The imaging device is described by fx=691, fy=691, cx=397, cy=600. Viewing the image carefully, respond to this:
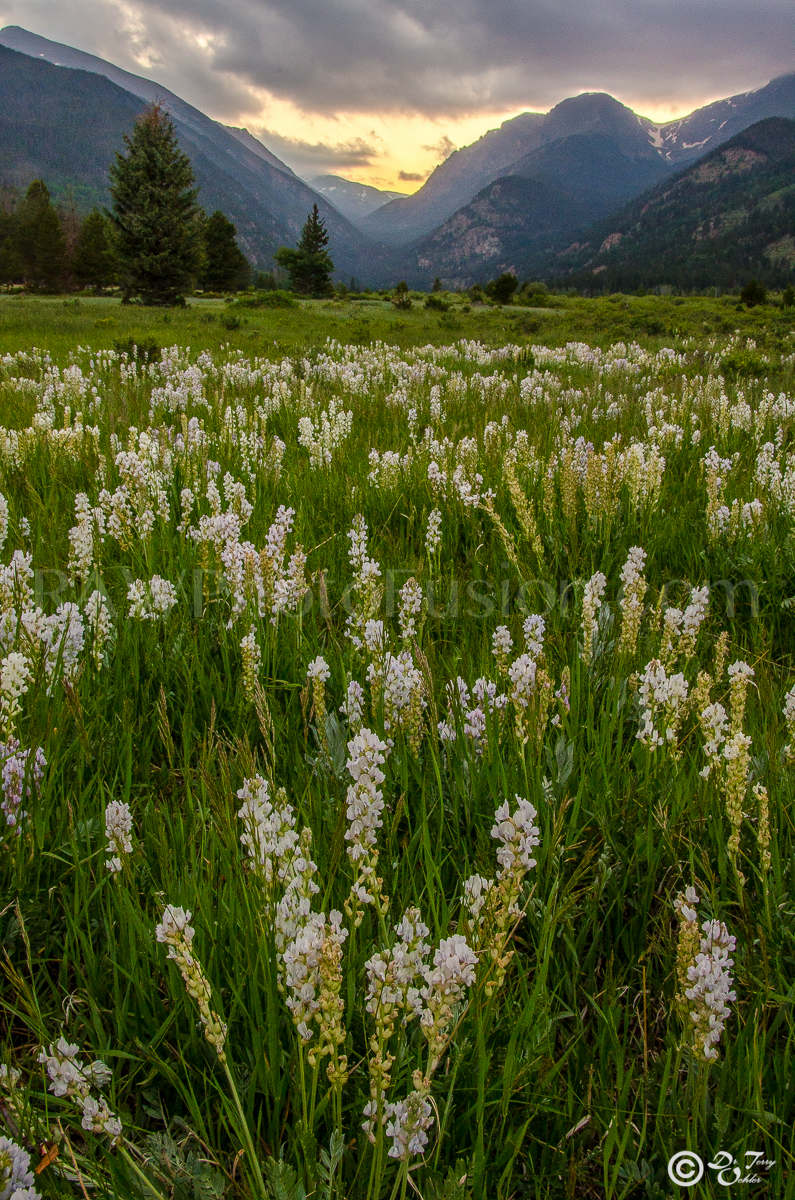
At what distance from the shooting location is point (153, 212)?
1984 inches

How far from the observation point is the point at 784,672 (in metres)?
3.33

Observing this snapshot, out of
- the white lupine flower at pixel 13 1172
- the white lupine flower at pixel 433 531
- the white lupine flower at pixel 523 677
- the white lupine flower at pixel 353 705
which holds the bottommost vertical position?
the white lupine flower at pixel 13 1172

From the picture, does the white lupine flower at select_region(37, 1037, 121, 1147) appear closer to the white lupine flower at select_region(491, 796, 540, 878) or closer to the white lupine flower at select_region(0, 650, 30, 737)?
the white lupine flower at select_region(491, 796, 540, 878)

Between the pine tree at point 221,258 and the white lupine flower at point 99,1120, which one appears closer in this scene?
the white lupine flower at point 99,1120

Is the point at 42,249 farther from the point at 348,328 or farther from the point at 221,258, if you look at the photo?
the point at 348,328

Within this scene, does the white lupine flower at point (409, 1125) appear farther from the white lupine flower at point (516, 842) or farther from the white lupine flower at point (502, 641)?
the white lupine flower at point (502, 641)

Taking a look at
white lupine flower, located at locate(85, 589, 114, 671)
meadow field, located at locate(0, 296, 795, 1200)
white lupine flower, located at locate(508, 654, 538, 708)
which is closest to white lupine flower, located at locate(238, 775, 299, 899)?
meadow field, located at locate(0, 296, 795, 1200)

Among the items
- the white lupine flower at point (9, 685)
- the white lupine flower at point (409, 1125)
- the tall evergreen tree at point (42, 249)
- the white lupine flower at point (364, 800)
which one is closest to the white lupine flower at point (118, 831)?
the white lupine flower at point (9, 685)

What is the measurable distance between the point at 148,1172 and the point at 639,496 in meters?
4.52

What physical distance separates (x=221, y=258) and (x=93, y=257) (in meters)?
19.9

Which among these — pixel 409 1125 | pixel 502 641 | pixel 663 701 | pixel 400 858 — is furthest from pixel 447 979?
pixel 502 641

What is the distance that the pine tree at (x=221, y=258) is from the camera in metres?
86.7

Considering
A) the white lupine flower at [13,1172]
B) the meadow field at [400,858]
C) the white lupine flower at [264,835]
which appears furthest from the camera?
the white lupine flower at [264,835]

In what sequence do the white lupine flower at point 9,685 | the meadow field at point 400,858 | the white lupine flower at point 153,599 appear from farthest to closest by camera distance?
the white lupine flower at point 153,599 < the white lupine flower at point 9,685 < the meadow field at point 400,858
